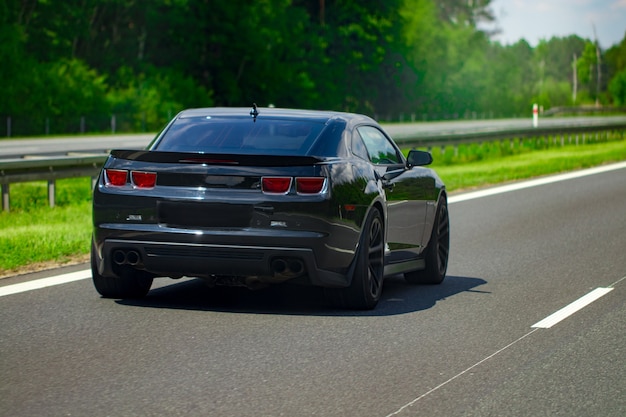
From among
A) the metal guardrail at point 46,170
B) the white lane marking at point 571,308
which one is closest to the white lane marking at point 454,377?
the white lane marking at point 571,308

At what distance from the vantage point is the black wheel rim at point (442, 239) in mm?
10883

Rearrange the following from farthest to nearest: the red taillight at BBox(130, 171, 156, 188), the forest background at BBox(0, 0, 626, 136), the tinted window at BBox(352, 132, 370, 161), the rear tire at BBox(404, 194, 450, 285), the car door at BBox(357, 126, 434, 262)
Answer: the forest background at BBox(0, 0, 626, 136), the rear tire at BBox(404, 194, 450, 285), the car door at BBox(357, 126, 434, 262), the tinted window at BBox(352, 132, 370, 161), the red taillight at BBox(130, 171, 156, 188)

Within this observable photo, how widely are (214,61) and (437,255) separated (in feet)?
215

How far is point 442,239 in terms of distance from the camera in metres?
11.0

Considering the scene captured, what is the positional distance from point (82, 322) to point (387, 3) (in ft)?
301

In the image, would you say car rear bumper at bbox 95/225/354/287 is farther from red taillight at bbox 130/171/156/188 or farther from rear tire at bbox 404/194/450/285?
rear tire at bbox 404/194/450/285

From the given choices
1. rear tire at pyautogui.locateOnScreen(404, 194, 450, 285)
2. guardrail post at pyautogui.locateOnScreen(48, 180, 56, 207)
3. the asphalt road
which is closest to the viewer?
the asphalt road

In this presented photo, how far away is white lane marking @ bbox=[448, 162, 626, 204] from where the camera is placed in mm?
21453

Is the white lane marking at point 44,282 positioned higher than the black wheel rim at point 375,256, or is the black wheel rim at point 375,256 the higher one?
the black wheel rim at point 375,256

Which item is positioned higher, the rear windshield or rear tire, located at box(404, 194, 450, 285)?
the rear windshield

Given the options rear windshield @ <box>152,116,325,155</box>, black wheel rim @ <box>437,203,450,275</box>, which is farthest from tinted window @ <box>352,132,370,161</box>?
black wheel rim @ <box>437,203,450,275</box>

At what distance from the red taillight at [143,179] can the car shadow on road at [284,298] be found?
3.21 feet

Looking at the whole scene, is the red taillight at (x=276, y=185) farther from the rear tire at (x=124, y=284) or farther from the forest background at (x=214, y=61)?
the forest background at (x=214, y=61)

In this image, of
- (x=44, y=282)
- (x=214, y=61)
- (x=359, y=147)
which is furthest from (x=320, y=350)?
(x=214, y=61)
